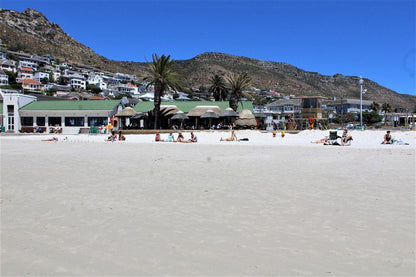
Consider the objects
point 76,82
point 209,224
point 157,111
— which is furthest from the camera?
point 76,82

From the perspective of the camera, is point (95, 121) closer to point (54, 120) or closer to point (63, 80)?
point (54, 120)

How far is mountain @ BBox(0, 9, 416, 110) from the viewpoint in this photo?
147 metres

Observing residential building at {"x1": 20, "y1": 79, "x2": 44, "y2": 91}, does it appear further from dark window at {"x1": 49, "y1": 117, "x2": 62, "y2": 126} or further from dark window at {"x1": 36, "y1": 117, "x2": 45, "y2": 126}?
dark window at {"x1": 49, "y1": 117, "x2": 62, "y2": 126}

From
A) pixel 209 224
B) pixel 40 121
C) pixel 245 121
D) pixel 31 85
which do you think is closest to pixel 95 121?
pixel 40 121

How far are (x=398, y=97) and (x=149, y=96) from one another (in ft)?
413

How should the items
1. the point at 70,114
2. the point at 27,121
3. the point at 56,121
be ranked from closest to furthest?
the point at 70,114 < the point at 56,121 < the point at 27,121

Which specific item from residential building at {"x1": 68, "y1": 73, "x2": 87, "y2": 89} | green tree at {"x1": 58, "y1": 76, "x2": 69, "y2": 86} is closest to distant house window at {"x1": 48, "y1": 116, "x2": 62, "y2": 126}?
residential building at {"x1": 68, "y1": 73, "x2": 87, "y2": 89}

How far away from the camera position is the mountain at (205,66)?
146875 millimetres

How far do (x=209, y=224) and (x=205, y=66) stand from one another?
146988mm

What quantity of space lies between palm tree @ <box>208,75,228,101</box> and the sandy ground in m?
52.0

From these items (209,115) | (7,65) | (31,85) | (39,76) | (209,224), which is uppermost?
(7,65)

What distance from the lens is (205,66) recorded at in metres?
148

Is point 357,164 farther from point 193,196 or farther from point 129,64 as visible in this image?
point 129,64

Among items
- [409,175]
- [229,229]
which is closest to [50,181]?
[229,229]
